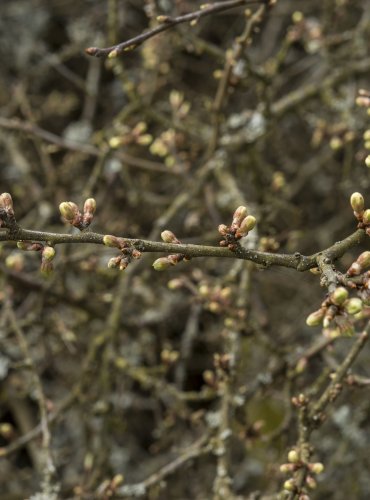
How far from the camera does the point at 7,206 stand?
131 centimetres

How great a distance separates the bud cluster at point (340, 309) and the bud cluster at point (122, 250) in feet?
1.36

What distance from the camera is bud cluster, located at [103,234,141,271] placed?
1.30 m

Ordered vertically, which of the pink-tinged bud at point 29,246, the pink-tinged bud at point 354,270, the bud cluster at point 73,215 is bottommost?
the pink-tinged bud at point 354,270

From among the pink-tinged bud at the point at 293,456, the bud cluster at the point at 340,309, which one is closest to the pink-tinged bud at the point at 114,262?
the bud cluster at the point at 340,309

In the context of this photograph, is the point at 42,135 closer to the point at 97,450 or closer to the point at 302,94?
the point at 302,94

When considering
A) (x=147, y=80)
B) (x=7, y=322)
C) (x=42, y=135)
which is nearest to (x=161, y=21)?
(x=42, y=135)

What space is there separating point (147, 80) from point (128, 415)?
2174 millimetres

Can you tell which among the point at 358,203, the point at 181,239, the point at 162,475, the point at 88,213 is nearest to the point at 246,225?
the point at 358,203

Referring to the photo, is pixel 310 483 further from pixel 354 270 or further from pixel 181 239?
pixel 181 239

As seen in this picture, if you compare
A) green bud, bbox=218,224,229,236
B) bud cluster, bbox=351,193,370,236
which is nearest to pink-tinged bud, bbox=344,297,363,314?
bud cluster, bbox=351,193,370,236

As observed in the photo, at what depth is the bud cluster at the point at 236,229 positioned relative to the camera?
1.34 metres

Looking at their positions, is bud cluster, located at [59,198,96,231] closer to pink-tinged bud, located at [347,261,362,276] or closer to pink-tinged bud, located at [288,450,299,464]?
pink-tinged bud, located at [347,261,362,276]

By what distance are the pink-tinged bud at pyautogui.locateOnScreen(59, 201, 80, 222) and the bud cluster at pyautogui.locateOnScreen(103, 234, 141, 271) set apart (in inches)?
5.0

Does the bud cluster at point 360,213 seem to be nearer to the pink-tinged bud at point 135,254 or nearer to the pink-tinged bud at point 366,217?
the pink-tinged bud at point 366,217
